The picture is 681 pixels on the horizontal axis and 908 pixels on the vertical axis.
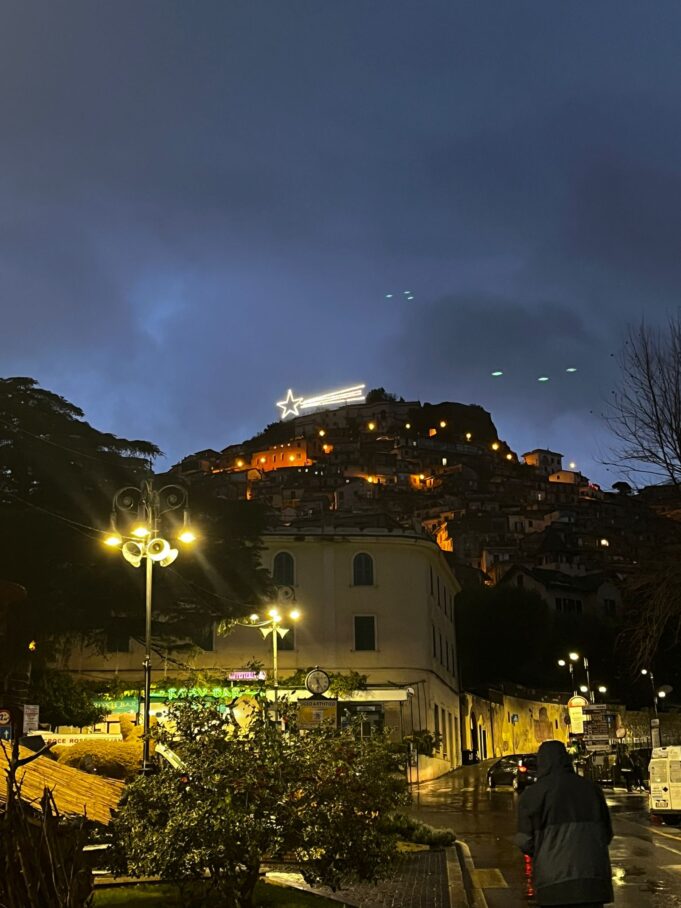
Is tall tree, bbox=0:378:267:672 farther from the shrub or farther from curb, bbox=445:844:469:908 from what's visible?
curb, bbox=445:844:469:908

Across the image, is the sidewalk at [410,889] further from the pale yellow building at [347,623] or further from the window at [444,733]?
the window at [444,733]

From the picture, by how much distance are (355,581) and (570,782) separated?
38920 mm

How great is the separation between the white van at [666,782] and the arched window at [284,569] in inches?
968

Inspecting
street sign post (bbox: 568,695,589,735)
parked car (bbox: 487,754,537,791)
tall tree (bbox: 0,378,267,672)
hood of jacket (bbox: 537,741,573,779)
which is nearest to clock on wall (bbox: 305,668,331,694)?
tall tree (bbox: 0,378,267,672)

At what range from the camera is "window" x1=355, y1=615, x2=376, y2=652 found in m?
44.7

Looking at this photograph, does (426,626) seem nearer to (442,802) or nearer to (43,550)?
(442,802)

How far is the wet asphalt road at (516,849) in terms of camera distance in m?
12.3

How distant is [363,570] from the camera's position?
45.8 metres

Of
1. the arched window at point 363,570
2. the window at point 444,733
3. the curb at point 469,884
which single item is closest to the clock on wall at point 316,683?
the curb at point 469,884

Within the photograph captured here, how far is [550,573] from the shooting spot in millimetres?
95688

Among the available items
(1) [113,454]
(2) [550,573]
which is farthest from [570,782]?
(2) [550,573]

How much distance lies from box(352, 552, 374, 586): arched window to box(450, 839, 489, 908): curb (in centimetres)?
2858

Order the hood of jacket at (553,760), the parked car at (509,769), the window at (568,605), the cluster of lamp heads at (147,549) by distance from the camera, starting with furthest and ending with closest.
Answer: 1. the window at (568,605)
2. the parked car at (509,769)
3. the cluster of lamp heads at (147,549)
4. the hood of jacket at (553,760)

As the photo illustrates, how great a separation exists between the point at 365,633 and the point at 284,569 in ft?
15.2
